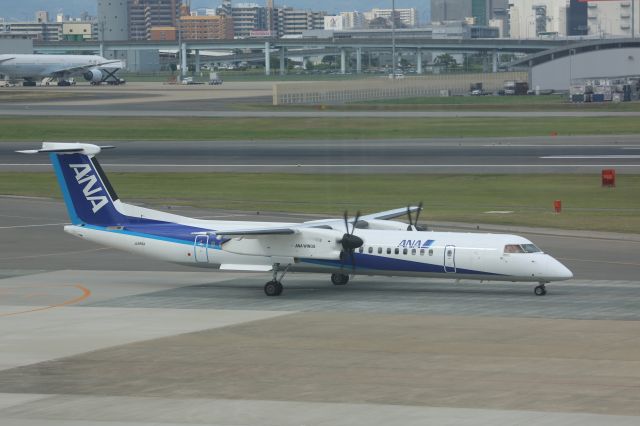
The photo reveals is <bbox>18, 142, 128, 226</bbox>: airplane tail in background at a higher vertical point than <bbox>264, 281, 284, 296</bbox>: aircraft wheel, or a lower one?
higher

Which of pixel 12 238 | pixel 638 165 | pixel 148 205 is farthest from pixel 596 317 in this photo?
pixel 638 165

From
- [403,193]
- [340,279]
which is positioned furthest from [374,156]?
[340,279]

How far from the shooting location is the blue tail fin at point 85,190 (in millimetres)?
44844

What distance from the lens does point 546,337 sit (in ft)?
111

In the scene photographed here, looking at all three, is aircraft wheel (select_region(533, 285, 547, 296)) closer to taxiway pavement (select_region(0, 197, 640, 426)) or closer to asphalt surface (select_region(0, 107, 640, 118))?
taxiway pavement (select_region(0, 197, 640, 426))

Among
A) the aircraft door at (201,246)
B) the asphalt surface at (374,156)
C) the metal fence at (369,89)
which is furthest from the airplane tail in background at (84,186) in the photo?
the metal fence at (369,89)

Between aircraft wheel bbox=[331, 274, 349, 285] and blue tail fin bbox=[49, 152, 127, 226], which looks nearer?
blue tail fin bbox=[49, 152, 127, 226]

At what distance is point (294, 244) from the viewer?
140 feet

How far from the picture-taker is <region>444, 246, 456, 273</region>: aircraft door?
4131cm

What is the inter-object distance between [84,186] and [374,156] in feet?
159

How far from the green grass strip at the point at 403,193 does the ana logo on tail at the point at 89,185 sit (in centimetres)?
2074

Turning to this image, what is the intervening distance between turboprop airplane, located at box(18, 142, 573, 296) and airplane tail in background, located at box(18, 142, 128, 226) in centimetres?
4

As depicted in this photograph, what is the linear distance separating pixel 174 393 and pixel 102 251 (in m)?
27.4

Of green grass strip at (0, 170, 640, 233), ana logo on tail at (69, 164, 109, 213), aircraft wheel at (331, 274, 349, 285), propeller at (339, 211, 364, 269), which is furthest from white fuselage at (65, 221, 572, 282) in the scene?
green grass strip at (0, 170, 640, 233)
